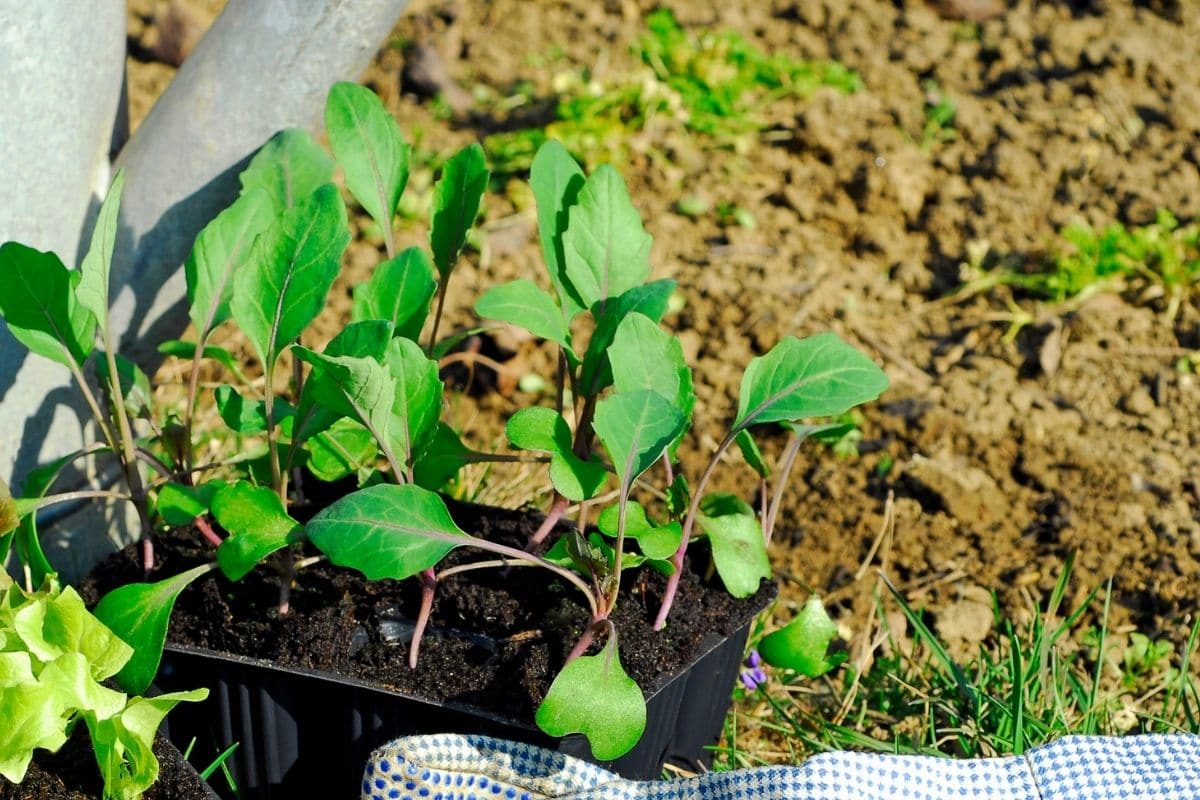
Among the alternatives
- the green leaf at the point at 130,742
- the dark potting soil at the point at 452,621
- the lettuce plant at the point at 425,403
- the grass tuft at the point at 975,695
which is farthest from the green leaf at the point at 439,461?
the grass tuft at the point at 975,695

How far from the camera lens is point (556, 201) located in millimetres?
1390

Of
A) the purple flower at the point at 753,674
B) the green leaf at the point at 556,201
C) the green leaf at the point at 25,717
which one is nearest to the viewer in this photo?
the green leaf at the point at 25,717

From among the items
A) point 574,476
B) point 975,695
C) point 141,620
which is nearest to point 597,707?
point 574,476

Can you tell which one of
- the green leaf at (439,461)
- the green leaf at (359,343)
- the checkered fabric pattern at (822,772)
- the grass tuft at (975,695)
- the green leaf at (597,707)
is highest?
the green leaf at (359,343)

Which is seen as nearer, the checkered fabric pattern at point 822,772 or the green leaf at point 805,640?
the checkered fabric pattern at point 822,772

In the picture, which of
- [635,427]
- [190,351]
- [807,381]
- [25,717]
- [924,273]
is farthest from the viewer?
[924,273]

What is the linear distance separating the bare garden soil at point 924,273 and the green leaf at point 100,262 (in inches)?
11.3

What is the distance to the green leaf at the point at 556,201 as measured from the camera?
1379 mm

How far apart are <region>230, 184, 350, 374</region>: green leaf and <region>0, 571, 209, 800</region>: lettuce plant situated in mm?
298

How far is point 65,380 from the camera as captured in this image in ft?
5.00

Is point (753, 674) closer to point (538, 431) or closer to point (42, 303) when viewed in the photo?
point (538, 431)

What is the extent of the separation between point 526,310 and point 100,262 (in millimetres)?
415

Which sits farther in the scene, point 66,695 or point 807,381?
point 807,381

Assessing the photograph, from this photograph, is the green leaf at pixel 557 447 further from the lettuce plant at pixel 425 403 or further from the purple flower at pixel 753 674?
the purple flower at pixel 753 674
